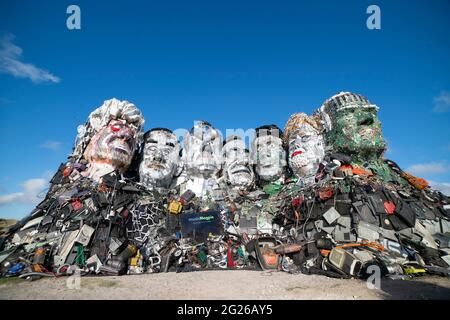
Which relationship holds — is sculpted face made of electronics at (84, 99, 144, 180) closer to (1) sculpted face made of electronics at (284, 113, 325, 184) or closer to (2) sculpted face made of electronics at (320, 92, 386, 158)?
(1) sculpted face made of electronics at (284, 113, 325, 184)

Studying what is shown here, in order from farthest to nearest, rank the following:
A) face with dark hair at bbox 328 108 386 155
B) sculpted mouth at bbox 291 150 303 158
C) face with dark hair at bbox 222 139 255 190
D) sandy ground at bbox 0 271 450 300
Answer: face with dark hair at bbox 222 139 255 190 → sculpted mouth at bbox 291 150 303 158 → face with dark hair at bbox 328 108 386 155 → sandy ground at bbox 0 271 450 300

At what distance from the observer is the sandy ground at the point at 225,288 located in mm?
4375

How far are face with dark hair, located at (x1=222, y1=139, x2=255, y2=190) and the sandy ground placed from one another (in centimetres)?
500

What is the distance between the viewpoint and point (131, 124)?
1046 cm

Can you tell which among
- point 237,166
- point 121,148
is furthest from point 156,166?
point 237,166

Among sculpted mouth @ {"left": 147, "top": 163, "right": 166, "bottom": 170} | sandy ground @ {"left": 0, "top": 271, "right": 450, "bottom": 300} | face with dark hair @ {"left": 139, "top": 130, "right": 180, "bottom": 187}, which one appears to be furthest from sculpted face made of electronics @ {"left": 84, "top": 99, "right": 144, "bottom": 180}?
sandy ground @ {"left": 0, "top": 271, "right": 450, "bottom": 300}

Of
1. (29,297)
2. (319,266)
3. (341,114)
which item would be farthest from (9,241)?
(341,114)

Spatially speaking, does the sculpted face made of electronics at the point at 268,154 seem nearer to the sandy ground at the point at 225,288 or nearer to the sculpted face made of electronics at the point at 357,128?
the sculpted face made of electronics at the point at 357,128

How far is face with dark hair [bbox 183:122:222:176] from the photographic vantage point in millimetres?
10781

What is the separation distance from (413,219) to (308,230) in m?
2.97

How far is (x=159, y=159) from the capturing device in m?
10.4

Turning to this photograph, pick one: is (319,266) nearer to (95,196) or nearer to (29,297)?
(29,297)

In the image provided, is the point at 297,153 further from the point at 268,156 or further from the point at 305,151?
the point at 268,156

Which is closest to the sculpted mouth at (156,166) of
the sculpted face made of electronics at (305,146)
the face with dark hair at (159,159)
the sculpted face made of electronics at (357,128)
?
the face with dark hair at (159,159)
